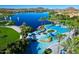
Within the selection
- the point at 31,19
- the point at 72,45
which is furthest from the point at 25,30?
the point at 72,45

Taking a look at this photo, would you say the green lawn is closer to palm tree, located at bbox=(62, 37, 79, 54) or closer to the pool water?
the pool water

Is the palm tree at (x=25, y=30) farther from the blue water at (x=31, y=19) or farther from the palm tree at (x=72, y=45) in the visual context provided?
the palm tree at (x=72, y=45)

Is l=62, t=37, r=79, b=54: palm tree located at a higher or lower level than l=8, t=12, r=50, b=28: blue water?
lower

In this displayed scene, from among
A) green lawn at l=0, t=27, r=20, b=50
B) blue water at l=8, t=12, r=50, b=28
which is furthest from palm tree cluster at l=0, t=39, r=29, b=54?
blue water at l=8, t=12, r=50, b=28

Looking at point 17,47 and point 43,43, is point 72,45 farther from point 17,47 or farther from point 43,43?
point 17,47

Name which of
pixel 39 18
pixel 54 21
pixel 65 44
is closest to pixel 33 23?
pixel 39 18

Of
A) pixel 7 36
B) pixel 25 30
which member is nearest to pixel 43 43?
pixel 25 30

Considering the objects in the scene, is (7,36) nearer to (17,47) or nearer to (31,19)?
(17,47)

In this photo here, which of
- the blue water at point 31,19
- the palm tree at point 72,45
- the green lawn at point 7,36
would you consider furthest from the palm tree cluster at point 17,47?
the palm tree at point 72,45

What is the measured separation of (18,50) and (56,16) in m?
0.40

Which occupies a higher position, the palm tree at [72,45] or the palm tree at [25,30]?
the palm tree at [25,30]

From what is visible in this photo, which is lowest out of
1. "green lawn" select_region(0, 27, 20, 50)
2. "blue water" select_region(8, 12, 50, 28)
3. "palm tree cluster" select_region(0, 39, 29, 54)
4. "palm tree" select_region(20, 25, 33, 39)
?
"palm tree cluster" select_region(0, 39, 29, 54)

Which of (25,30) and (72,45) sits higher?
(25,30)

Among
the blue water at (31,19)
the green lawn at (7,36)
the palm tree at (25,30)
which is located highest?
the blue water at (31,19)
